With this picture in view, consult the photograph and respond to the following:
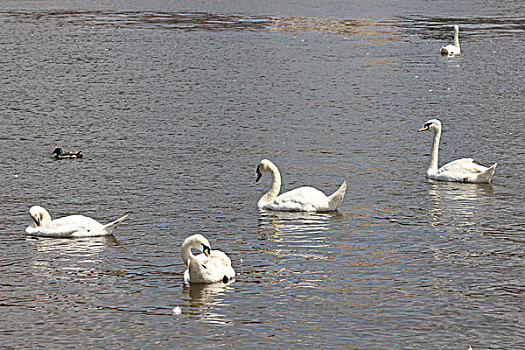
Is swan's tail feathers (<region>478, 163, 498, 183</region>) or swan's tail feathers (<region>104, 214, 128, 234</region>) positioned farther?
swan's tail feathers (<region>478, 163, 498, 183</region>)

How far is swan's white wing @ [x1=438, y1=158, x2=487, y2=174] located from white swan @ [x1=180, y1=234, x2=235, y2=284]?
7.91m

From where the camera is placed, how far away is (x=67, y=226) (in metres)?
15.9

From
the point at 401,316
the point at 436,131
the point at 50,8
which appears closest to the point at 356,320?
the point at 401,316

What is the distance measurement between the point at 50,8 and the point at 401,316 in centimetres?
5829

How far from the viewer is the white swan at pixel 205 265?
1360 cm

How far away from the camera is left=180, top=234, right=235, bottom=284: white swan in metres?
13.6

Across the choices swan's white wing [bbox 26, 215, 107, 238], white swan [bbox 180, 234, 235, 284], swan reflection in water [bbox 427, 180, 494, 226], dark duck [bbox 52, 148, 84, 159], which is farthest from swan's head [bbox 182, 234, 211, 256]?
dark duck [bbox 52, 148, 84, 159]

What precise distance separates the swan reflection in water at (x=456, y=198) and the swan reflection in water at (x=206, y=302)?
5.03m

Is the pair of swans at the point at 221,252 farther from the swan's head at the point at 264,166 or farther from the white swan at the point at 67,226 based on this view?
the white swan at the point at 67,226

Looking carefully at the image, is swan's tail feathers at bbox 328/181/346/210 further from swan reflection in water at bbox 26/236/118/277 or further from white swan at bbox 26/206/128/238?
swan reflection in water at bbox 26/236/118/277

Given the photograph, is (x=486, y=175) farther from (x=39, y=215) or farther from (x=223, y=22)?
(x=223, y=22)

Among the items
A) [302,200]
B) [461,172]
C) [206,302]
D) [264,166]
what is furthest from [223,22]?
[206,302]

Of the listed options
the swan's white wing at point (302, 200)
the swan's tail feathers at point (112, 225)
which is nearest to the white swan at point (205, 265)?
the swan's tail feathers at point (112, 225)

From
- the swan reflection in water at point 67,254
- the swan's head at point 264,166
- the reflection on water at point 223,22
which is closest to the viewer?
the swan reflection in water at point 67,254
